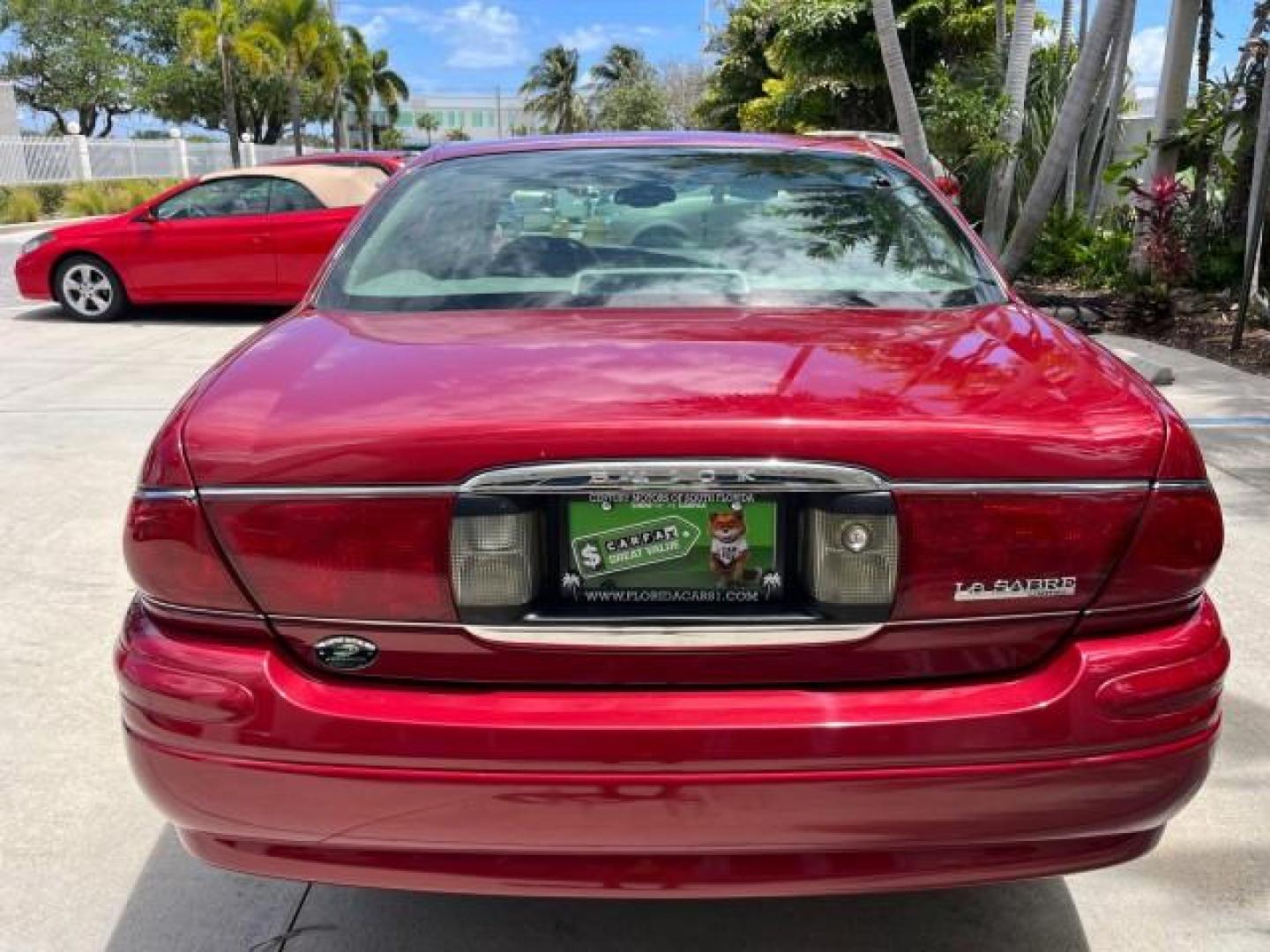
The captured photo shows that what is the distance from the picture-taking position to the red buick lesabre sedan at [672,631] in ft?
5.83

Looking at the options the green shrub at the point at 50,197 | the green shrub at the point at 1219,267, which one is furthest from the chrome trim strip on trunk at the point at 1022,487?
the green shrub at the point at 50,197

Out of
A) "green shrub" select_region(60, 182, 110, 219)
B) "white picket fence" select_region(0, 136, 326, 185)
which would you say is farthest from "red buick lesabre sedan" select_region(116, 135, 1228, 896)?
"white picket fence" select_region(0, 136, 326, 185)

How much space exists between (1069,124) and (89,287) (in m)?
8.78

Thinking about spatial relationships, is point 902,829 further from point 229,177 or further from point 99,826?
point 229,177

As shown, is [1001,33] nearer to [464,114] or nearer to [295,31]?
[295,31]

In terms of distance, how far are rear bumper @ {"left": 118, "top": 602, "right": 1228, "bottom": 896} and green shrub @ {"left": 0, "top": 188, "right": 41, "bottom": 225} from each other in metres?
25.2

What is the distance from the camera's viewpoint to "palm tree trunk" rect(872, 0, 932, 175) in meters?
10.2

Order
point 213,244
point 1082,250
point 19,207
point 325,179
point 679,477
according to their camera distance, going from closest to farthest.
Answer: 1. point 679,477
2. point 213,244
3. point 325,179
4. point 1082,250
5. point 19,207

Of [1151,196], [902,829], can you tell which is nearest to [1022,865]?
[902,829]

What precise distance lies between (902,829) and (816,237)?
1.59 metres

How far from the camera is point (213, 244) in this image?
1027cm

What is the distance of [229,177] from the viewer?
34.0 ft

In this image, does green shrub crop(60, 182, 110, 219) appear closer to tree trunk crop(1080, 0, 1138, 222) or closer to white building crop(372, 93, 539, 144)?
tree trunk crop(1080, 0, 1138, 222)

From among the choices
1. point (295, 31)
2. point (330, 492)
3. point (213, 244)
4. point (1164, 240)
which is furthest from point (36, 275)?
point (295, 31)
